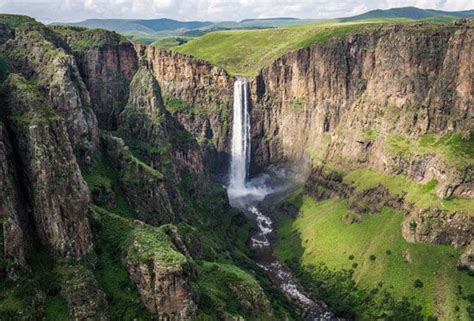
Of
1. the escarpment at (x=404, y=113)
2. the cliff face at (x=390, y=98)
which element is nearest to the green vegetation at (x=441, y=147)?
the escarpment at (x=404, y=113)

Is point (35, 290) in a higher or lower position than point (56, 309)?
higher

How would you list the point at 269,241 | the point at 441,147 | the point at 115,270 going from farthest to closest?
the point at 269,241, the point at 441,147, the point at 115,270

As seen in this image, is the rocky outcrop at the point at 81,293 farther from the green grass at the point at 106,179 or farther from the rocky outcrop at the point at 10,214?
the green grass at the point at 106,179

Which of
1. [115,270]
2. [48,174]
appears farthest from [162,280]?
[48,174]

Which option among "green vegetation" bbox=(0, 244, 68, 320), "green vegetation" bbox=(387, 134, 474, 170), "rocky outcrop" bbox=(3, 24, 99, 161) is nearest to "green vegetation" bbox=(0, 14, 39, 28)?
"rocky outcrop" bbox=(3, 24, 99, 161)

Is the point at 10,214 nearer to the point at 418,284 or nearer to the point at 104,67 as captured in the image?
the point at 418,284

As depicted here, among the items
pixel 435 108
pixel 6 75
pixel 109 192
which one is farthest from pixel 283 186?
pixel 6 75
